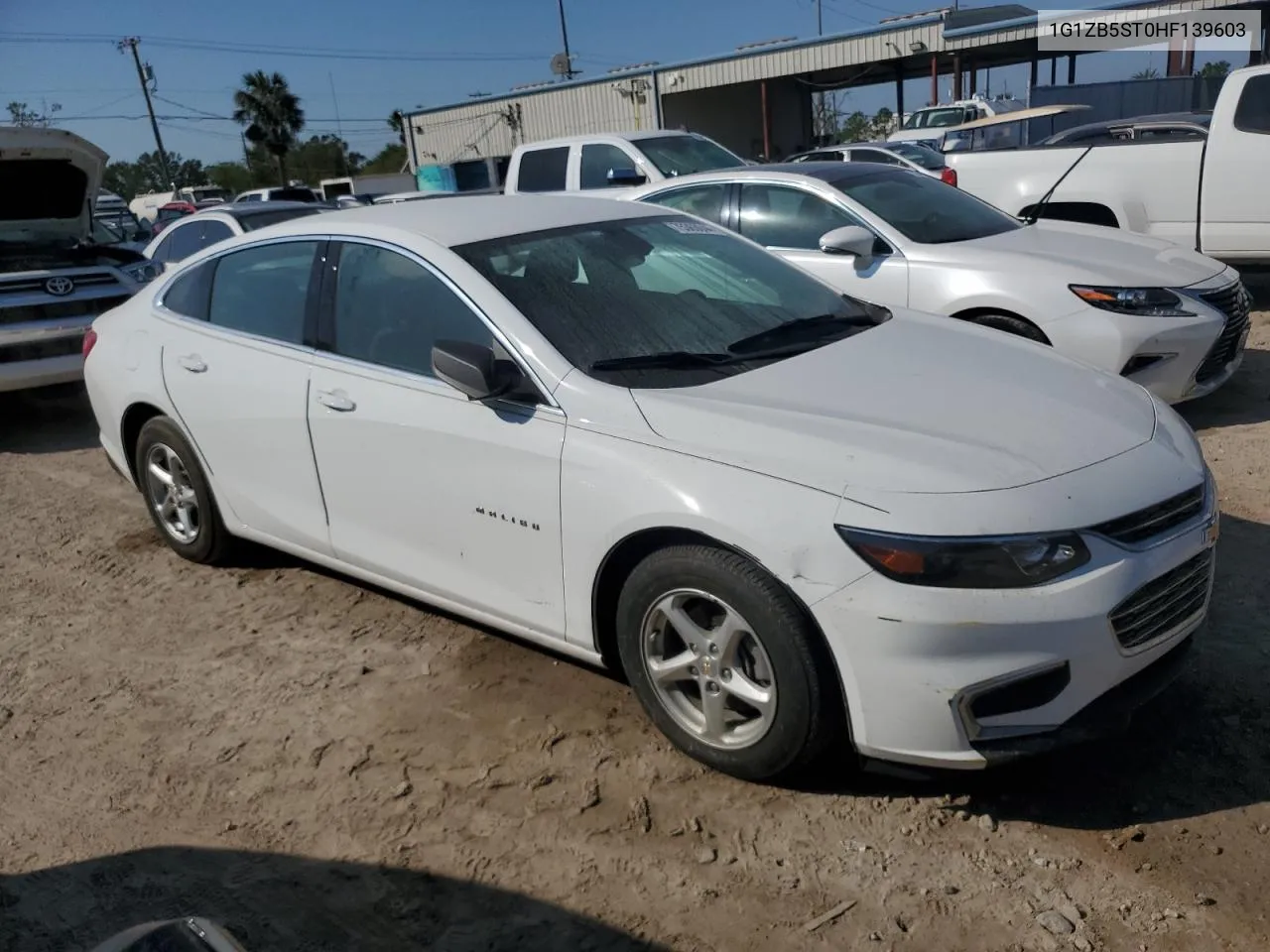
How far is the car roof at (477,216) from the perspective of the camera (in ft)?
12.4

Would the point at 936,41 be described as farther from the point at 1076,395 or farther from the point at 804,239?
the point at 1076,395

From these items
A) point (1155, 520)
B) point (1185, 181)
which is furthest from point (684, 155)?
point (1155, 520)

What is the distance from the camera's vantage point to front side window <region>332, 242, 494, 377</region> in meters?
3.54

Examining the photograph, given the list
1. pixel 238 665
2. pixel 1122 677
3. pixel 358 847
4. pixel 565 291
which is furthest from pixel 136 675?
pixel 1122 677

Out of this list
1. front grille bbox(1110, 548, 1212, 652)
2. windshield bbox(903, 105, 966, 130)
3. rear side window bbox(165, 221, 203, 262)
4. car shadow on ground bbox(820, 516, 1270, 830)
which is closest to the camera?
front grille bbox(1110, 548, 1212, 652)

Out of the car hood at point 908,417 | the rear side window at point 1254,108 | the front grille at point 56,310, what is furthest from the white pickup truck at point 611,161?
the car hood at point 908,417

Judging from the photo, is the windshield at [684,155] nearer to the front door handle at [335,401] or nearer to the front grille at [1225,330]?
the front grille at [1225,330]

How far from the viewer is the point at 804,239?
22.4ft

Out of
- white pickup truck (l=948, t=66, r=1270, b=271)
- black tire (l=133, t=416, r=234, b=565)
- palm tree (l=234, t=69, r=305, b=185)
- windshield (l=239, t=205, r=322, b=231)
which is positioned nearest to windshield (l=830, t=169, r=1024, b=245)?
white pickup truck (l=948, t=66, r=1270, b=271)

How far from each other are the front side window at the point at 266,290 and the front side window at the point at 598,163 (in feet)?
23.6

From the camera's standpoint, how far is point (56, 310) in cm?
787

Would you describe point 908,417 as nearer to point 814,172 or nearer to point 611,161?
point 814,172

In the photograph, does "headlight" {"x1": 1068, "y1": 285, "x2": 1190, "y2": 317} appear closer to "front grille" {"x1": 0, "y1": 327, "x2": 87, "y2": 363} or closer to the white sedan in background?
the white sedan in background

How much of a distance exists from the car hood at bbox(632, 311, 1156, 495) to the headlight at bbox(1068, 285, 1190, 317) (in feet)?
7.78
